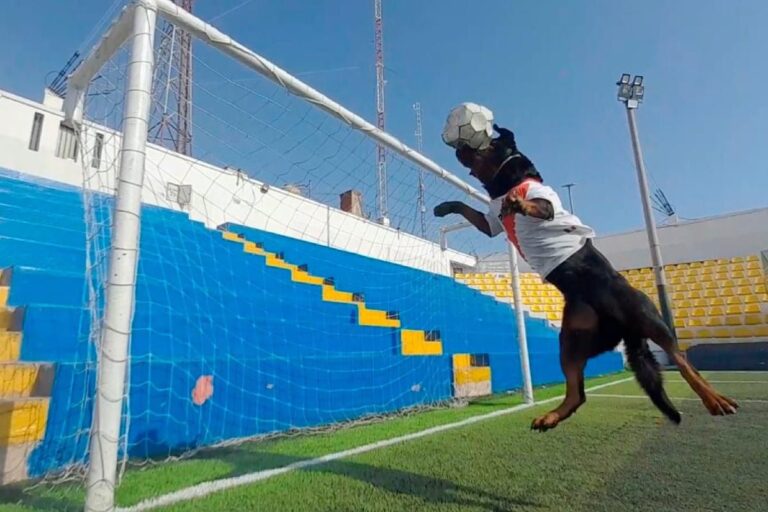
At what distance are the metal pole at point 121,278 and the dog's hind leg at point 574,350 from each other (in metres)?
2.00

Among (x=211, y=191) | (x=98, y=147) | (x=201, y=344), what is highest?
(x=211, y=191)

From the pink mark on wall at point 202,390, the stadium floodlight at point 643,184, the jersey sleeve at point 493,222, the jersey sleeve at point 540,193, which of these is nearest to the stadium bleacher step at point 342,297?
the pink mark on wall at point 202,390

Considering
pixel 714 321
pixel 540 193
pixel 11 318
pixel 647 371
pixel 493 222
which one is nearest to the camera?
pixel 540 193

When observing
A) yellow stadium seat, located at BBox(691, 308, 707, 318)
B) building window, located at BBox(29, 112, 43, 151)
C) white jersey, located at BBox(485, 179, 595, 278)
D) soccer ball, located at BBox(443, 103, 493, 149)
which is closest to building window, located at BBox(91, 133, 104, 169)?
soccer ball, located at BBox(443, 103, 493, 149)

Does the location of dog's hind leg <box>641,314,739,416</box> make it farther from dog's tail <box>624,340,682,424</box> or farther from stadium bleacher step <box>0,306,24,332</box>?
stadium bleacher step <box>0,306,24,332</box>

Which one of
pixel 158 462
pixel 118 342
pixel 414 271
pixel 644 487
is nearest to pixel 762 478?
Answer: pixel 644 487

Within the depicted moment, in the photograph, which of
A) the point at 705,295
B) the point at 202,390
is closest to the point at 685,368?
the point at 202,390

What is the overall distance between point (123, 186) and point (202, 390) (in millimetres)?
2087

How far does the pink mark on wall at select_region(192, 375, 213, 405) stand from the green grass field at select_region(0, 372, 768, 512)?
0.43 metres

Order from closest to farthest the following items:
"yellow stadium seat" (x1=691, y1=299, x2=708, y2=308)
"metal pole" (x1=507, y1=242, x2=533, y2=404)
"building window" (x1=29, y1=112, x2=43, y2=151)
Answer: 1. "metal pole" (x1=507, y1=242, x2=533, y2=404)
2. "building window" (x1=29, y1=112, x2=43, y2=151)
3. "yellow stadium seat" (x1=691, y1=299, x2=708, y2=308)

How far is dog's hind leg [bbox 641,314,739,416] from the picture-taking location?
1.56 m

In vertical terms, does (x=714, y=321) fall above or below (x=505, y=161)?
below

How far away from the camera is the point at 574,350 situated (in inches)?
74.0

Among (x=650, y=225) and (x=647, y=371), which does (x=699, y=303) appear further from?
(x=647, y=371)
